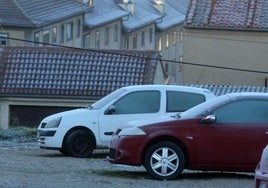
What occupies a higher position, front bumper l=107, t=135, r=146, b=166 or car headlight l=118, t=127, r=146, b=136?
car headlight l=118, t=127, r=146, b=136

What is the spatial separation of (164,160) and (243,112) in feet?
4.84

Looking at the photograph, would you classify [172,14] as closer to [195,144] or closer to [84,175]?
[84,175]

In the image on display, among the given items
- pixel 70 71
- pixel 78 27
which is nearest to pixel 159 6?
pixel 78 27

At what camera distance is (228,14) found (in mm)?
33969

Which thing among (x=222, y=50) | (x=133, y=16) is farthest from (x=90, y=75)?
(x=133, y=16)

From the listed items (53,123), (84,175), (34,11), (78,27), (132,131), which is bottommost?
(84,175)

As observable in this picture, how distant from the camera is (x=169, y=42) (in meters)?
70.9

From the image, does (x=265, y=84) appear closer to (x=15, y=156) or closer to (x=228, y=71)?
(x=228, y=71)

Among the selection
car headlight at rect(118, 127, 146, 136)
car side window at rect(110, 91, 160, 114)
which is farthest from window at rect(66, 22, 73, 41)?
car headlight at rect(118, 127, 146, 136)

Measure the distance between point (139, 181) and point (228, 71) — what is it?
814 inches

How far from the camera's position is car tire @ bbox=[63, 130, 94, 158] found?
1803cm

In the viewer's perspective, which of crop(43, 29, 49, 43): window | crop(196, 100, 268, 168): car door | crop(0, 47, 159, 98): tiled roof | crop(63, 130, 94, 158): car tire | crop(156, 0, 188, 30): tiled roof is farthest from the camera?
crop(156, 0, 188, 30): tiled roof

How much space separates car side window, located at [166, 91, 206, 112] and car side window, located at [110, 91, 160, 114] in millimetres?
243

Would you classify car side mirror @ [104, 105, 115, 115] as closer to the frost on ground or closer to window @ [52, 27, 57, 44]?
the frost on ground
